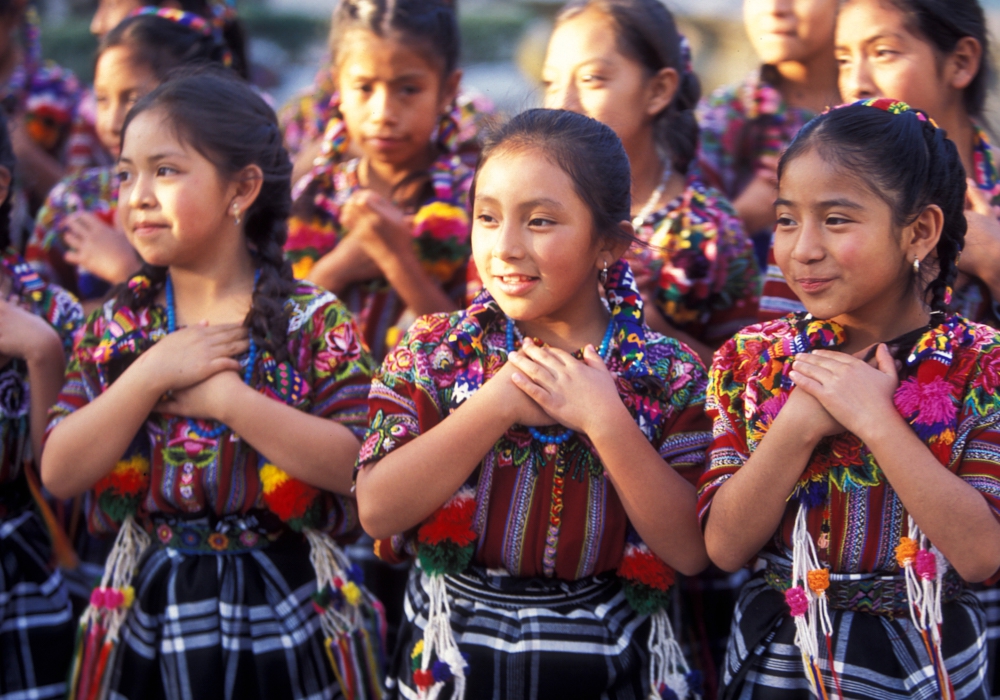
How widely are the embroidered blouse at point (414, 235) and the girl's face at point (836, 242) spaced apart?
4.15 feet

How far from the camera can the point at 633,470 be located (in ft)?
5.96

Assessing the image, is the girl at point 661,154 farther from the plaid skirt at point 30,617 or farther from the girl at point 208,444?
the plaid skirt at point 30,617

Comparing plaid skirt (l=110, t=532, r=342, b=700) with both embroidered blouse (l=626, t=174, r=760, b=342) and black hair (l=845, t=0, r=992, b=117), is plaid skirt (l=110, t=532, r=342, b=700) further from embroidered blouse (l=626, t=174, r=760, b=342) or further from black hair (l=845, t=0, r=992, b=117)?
black hair (l=845, t=0, r=992, b=117)

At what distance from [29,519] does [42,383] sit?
35 cm

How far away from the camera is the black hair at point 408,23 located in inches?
114

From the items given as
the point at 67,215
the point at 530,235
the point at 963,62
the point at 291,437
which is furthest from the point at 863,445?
the point at 67,215

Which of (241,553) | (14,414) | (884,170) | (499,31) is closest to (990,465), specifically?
(884,170)

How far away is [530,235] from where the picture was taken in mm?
1890

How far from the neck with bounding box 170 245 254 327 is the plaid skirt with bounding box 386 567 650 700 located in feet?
2.49

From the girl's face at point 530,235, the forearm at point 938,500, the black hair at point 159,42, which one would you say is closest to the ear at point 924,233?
the forearm at point 938,500

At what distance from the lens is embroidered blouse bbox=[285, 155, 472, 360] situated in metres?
2.89

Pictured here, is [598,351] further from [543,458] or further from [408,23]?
[408,23]

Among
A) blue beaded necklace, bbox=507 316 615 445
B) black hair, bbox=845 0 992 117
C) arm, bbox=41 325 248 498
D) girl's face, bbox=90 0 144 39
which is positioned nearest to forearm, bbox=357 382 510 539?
blue beaded necklace, bbox=507 316 615 445

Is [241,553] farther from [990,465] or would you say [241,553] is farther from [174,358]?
[990,465]
